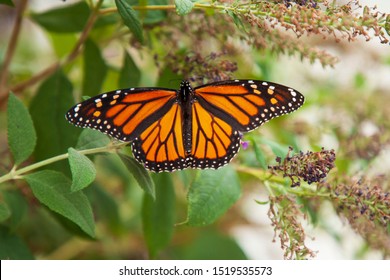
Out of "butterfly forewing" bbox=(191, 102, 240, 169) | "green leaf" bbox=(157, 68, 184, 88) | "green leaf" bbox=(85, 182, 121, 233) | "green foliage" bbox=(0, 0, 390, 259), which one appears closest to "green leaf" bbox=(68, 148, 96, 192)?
"green foliage" bbox=(0, 0, 390, 259)

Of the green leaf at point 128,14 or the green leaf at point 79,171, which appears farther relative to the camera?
the green leaf at point 128,14

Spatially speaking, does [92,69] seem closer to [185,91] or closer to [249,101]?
[185,91]

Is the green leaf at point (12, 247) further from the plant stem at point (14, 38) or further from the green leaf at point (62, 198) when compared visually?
the plant stem at point (14, 38)

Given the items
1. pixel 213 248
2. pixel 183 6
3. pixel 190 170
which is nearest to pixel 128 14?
pixel 183 6

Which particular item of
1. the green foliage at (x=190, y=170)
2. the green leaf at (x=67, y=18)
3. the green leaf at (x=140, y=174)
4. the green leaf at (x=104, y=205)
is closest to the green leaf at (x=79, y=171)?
the green foliage at (x=190, y=170)

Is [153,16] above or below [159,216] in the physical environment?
above

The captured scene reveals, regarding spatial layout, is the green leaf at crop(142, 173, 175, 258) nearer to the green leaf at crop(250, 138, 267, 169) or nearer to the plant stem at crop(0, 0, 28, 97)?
the green leaf at crop(250, 138, 267, 169)

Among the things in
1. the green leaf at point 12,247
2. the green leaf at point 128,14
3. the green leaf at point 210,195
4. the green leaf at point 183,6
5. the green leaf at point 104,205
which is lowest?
the green leaf at point 104,205

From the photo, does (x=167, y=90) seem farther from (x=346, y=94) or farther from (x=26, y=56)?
(x=26, y=56)
